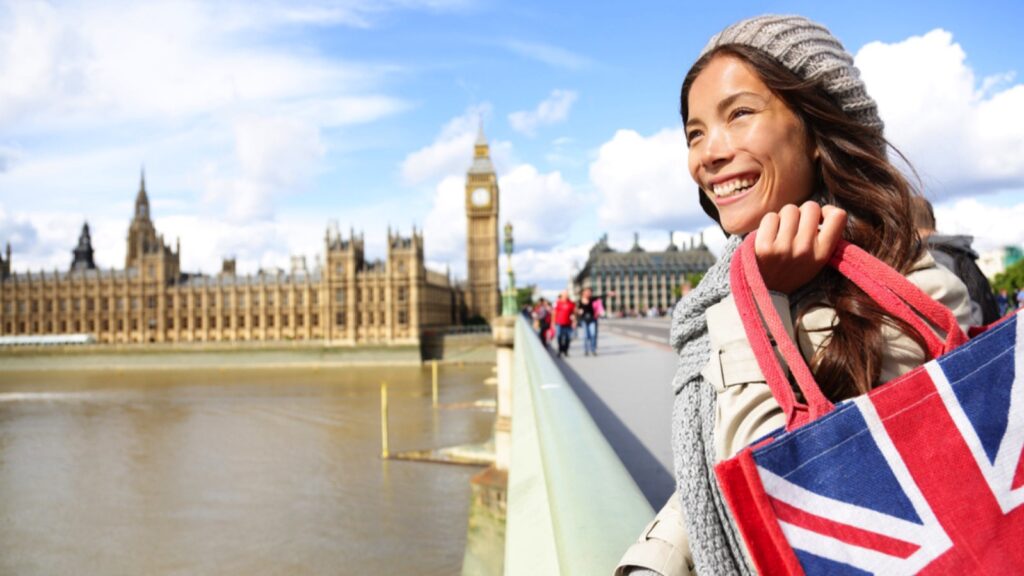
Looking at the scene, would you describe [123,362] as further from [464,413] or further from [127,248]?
[464,413]

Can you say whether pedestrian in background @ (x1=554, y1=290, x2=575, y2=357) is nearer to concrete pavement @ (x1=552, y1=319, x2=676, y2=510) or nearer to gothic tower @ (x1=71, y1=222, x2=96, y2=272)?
concrete pavement @ (x1=552, y1=319, x2=676, y2=510)

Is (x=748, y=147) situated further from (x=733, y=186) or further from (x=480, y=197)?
(x=480, y=197)

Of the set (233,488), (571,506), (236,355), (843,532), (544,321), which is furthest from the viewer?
(236,355)

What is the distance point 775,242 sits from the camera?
92 cm

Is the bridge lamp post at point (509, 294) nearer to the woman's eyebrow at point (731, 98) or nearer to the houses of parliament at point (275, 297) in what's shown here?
the woman's eyebrow at point (731, 98)

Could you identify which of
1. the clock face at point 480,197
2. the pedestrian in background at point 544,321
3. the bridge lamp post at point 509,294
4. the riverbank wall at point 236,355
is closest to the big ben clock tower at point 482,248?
the clock face at point 480,197

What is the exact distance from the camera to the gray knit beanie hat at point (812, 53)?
1082 mm

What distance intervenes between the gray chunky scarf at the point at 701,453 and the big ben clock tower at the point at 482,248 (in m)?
71.5

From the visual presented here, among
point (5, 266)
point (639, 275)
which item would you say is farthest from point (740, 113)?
point (639, 275)

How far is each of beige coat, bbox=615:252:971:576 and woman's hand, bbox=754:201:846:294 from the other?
0.13 feet

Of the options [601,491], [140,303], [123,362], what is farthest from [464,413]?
[140,303]

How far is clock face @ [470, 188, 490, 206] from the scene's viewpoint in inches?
2955

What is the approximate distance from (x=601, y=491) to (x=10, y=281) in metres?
84.2

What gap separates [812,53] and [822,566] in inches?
28.1
